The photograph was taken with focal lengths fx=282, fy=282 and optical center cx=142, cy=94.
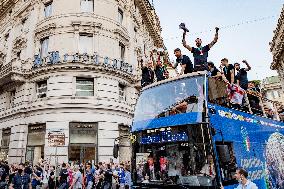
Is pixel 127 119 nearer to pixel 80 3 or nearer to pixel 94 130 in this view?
pixel 94 130

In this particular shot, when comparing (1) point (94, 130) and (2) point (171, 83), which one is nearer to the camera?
(2) point (171, 83)

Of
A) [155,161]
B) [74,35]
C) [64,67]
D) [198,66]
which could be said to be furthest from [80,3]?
[155,161]

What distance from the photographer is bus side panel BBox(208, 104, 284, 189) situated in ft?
22.0

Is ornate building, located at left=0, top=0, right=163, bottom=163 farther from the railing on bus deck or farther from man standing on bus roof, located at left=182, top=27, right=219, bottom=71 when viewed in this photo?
man standing on bus roof, located at left=182, top=27, right=219, bottom=71

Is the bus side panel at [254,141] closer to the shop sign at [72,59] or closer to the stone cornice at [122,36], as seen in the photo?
the shop sign at [72,59]

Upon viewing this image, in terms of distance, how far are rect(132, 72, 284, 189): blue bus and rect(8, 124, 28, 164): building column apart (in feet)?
49.2

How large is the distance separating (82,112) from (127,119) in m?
3.64

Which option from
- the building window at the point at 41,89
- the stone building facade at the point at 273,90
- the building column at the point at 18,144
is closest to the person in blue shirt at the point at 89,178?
the building column at the point at 18,144

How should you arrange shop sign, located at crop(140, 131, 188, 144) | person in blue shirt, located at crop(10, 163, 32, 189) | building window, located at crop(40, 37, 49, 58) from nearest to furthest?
shop sign, located at crop(140, 131, 188, 144) < person in blue shirt, located at crop(10, 163, 32, 189) < building window, located at crop(40, 37, 49, 58)

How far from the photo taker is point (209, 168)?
5.88 metres

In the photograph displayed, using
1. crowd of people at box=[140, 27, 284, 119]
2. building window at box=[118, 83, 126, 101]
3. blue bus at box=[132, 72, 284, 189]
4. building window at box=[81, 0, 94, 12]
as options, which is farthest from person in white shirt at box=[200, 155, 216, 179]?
building window at box=[81, 0, 94, 12]

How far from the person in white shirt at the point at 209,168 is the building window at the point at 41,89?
17.2m

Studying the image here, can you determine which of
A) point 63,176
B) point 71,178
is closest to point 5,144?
point 63,176

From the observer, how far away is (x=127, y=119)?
70.5ft
